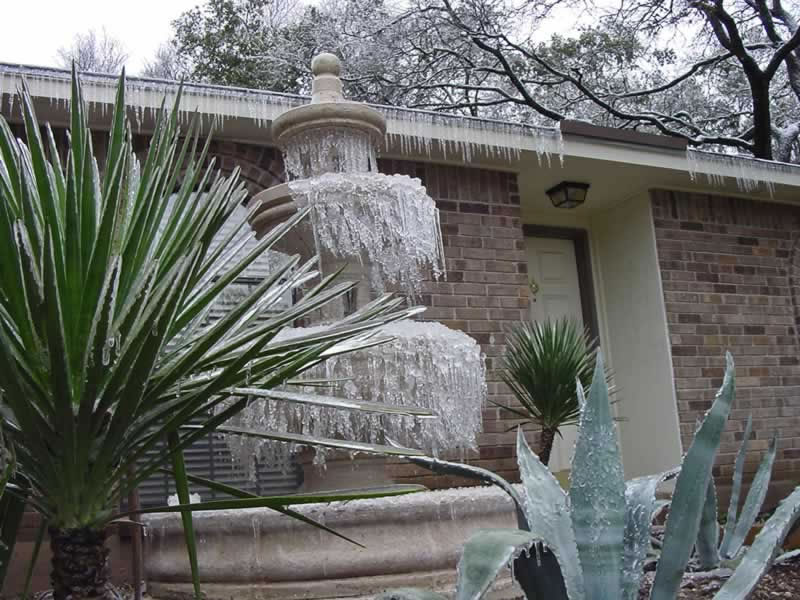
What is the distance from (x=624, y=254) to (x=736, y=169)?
116 cm

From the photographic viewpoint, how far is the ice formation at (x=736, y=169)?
23.1 feet

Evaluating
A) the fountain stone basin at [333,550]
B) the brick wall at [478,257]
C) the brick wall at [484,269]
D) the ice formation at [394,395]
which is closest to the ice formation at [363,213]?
the ice formation at [394,395]

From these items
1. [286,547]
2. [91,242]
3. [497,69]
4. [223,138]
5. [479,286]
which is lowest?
[286,547]

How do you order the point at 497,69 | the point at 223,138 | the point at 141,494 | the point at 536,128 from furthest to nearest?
the point at 497,69 < the point at 536,128 < the point at 223,138 < the point at 141,494

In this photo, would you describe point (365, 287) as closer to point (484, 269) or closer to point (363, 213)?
point (363, 213)

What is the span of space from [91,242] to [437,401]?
1705 millimetres

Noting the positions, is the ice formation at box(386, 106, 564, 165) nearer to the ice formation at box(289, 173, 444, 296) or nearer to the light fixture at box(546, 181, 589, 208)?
the light fixture at box(546, 181, 589, 208)

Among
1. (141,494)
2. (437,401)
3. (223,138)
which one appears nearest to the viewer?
(437,401)

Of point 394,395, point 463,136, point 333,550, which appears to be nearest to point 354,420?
point 394,395

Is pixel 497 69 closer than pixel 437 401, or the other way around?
pixel 437 401

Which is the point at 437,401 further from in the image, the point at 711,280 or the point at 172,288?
the point at 711,280

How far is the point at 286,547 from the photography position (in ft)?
9.36

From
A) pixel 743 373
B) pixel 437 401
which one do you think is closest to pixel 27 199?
pixel 437 401

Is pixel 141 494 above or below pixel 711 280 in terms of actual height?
below
